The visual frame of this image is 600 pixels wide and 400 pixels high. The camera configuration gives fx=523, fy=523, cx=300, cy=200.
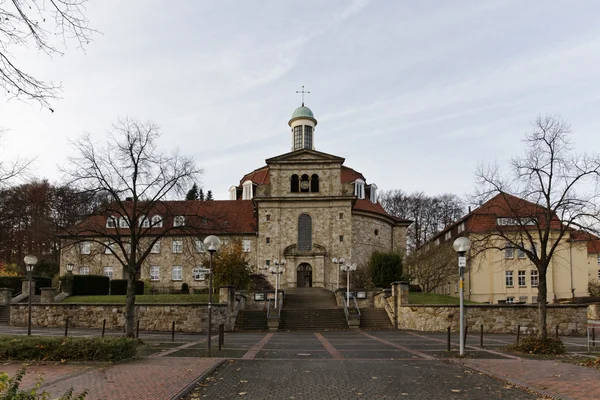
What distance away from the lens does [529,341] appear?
17.5m

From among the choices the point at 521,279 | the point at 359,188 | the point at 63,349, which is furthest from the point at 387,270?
the point at 63,349

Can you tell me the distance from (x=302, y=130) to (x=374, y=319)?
1159 inches

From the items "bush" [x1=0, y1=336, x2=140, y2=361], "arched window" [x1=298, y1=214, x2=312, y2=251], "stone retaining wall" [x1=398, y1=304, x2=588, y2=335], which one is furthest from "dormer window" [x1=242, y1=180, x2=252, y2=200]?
"bush" [x1=0, y1=336, x2=140, y2=361]

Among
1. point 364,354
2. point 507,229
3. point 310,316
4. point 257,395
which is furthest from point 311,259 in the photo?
point 257,395

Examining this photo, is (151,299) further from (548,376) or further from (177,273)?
(548,376)

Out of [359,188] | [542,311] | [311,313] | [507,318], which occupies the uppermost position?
[359,188]

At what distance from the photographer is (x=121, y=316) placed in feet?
98.4

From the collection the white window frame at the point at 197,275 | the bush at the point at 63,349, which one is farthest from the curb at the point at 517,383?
the white window frame at the point at 197,275

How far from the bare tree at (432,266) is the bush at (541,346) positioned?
2655 cm

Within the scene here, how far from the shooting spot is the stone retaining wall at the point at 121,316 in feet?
95.1

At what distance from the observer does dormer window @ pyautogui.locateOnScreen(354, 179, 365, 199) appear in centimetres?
5372

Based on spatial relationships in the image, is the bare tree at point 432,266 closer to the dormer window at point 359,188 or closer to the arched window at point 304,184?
the dormer window at point 359,188

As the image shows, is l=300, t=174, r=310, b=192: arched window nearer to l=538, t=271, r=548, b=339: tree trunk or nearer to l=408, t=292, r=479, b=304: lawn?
l=408, t=292, r=479, b=304: lawn

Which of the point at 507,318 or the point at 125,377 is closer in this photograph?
the point at 125,377
